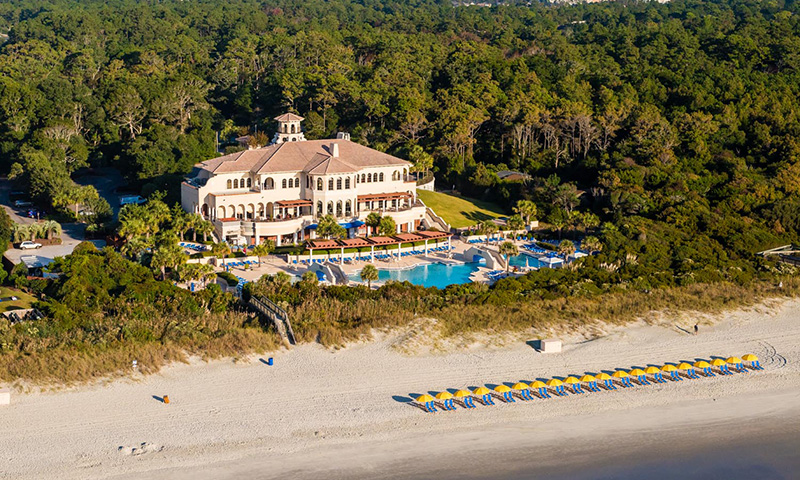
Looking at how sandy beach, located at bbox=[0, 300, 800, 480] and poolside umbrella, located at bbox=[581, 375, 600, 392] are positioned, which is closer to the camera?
sandy beach, located at bbox=[0, 300, 800, 480]

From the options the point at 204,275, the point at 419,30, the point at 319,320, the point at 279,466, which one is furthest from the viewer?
the point at 419,30

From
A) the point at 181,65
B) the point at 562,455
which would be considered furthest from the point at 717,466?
the point at 181,65

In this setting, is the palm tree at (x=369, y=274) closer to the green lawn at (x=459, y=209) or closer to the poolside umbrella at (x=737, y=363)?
the green lawn at (x=459, y=209)

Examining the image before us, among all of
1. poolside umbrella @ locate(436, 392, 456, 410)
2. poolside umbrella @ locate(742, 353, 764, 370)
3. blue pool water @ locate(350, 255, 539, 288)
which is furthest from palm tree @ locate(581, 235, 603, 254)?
poolside umbrella @ locate(436, 392, 456, 410)

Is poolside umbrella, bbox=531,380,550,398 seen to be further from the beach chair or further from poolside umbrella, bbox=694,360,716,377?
poolside umbrella, bbox=694,360,716,377

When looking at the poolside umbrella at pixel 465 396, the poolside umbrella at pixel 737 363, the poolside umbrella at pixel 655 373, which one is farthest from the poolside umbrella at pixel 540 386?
the poolside umbrella at pixel 737 363

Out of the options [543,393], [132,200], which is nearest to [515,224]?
[543,393]

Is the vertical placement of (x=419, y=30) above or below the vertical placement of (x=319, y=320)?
above

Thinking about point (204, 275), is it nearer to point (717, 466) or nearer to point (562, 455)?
point (562, 455)
